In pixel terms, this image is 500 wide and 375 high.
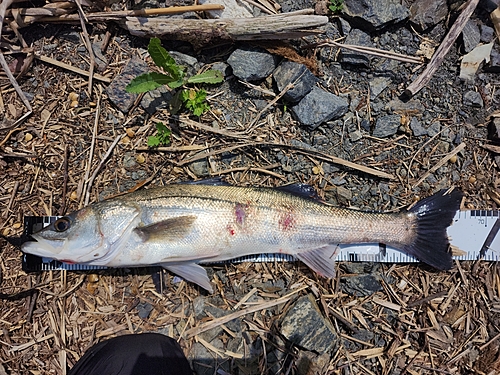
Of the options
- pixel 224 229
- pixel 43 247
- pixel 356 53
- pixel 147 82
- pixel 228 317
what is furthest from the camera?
pixel 356 53

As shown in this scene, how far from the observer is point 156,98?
4.09 m

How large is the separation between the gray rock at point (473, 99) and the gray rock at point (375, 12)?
1116 mm

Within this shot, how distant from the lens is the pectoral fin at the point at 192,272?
3.88 metres

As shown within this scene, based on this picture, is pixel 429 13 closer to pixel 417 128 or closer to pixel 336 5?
pixel 336 5

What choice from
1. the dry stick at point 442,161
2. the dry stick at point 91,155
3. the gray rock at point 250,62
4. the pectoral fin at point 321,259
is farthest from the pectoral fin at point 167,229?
the dry stick at point 442,161

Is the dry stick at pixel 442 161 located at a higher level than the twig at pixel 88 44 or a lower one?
lower

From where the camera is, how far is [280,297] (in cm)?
402

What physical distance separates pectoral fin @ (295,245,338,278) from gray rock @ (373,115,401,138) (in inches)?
55.6

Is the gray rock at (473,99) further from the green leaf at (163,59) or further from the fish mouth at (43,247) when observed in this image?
the fish mouth at (43,247)

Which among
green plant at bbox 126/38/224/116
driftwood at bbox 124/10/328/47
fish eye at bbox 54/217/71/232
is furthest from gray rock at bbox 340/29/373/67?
fish eye at bbox 54/217/71/232

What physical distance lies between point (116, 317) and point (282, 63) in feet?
10.8

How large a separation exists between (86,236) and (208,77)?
2.05 metres

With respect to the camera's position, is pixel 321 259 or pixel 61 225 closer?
pixel 61 225

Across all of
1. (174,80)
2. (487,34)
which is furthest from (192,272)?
(487,34)
